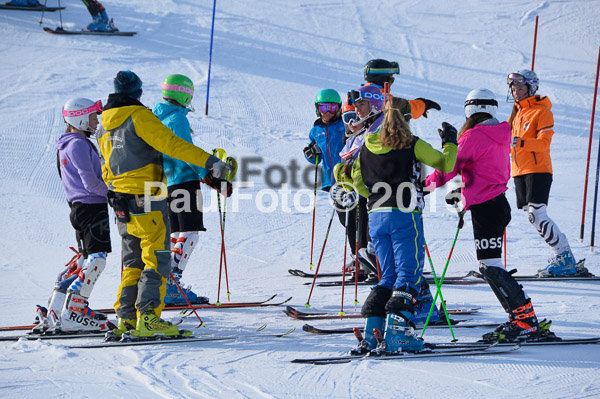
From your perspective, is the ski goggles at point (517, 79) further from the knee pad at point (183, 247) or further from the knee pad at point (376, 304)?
the knee pad at point (183, 247)

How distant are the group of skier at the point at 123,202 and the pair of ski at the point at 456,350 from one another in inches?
50.9

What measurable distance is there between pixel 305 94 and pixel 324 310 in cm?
887

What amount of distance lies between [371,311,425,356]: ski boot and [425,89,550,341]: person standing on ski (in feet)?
2.29

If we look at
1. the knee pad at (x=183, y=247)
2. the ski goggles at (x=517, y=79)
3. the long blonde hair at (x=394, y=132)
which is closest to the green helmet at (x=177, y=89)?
the knee pad at (x=183, y=247)

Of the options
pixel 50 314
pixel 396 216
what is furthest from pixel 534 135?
pixel 50 314

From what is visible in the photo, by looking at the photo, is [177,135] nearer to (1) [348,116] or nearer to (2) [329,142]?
(1) [348,116]

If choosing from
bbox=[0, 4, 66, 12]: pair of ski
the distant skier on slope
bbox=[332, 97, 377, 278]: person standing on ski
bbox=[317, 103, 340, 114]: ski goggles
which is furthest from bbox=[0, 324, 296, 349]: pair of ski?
bbox=[0, 4, 66, 12]: pair of ski

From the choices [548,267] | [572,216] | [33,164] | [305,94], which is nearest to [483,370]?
[548,267]

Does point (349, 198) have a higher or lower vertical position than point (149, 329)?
higher

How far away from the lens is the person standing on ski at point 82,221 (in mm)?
5734

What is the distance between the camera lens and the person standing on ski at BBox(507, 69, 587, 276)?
23.9 ft

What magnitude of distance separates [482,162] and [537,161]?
2.26 m

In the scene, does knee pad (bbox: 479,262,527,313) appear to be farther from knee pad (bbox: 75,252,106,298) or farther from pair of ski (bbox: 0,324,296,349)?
knee pad (bbox: 75,252,106,298)

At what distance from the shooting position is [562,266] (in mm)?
7344
